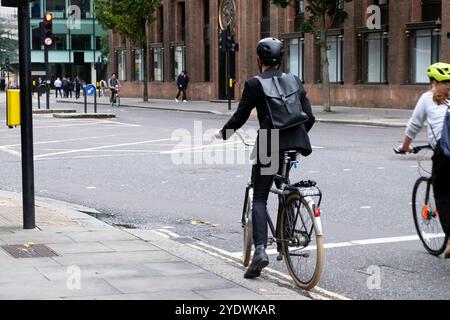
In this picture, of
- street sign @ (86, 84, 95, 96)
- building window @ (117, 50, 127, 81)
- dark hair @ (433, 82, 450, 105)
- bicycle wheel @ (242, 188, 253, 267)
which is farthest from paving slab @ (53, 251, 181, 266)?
building window @ (117, 50, 127, 81)

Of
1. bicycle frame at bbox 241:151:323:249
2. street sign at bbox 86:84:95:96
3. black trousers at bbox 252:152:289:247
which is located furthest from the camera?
street sign at bbox 86:84:95:96

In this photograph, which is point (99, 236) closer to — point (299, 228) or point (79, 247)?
point (79, 247)

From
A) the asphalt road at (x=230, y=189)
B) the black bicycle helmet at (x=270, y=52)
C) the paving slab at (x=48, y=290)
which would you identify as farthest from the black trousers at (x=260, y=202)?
the paving slab at (x=48, y=290)

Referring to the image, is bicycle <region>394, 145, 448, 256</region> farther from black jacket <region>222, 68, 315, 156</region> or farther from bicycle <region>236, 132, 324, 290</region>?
bicycle <region>236, 132, 324, 290</region>

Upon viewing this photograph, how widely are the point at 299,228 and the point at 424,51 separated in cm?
2859

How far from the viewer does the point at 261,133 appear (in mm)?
6500

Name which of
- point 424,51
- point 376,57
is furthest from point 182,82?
point 424,51

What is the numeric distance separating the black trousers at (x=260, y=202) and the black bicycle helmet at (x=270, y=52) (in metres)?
0.83

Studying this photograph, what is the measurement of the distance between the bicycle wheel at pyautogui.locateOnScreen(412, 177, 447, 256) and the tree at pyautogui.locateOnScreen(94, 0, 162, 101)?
4407 centimetres

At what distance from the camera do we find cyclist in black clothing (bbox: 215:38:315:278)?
21.4 feet

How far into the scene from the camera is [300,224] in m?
6.42

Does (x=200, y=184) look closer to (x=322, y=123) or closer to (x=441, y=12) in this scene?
(x=322, y=123)
